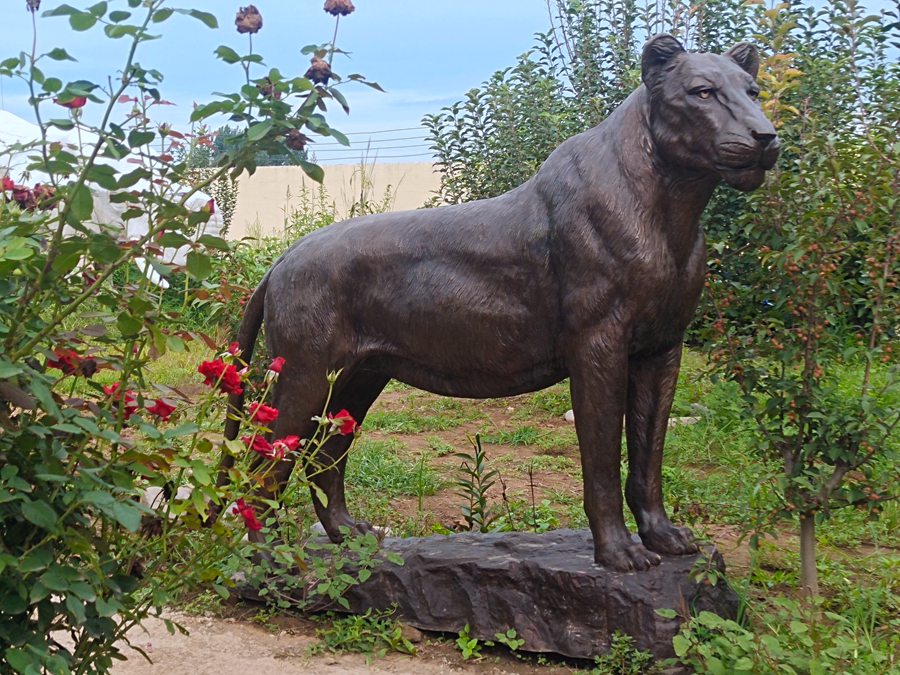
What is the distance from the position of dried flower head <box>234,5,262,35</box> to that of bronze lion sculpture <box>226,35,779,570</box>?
1500mm

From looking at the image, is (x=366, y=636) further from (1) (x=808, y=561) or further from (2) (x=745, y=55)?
(2) (x=745, y=55)

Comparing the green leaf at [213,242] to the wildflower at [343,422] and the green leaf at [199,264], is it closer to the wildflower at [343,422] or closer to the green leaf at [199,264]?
the green leaf at [199,264]

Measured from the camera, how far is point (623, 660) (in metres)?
3.37

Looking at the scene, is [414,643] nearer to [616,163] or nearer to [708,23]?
[616,163]

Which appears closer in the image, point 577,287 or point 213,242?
point 213,242

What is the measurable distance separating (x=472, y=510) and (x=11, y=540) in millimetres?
2620

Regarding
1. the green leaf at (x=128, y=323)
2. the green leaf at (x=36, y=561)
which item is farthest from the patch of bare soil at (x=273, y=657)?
the green leaf at (x=128, y=323)

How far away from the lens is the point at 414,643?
3.77m

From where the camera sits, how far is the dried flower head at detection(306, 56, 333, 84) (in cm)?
223

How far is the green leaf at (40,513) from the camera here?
2.05m

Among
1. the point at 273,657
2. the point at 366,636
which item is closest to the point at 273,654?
the point at 273,657

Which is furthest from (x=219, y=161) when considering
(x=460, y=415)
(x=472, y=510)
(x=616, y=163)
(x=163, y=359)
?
(x=163, y=359)

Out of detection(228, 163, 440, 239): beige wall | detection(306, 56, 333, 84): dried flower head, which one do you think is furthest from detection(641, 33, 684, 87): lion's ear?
detection(228, 163, 440, 239): beige wall

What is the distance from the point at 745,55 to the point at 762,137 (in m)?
0.51
